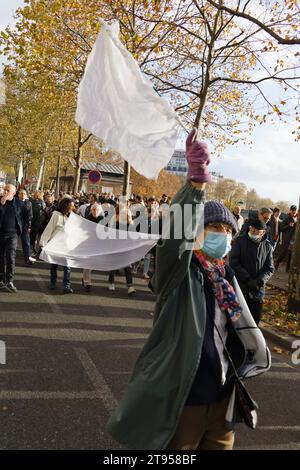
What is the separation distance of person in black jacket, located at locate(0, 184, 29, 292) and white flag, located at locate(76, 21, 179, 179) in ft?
20.6

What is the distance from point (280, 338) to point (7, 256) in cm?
533

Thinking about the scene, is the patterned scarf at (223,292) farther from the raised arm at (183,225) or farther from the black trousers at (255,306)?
the black trousers at (255,306)

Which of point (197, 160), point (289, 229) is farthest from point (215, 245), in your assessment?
point (289, 229)

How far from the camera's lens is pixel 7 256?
343 inches

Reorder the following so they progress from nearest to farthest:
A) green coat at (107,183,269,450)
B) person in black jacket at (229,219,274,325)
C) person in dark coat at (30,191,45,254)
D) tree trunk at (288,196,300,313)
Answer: green coat at (107,183,269,450) → person in black jacket at (229,219,274,325) → tree trunk at (288,196,300,313) → person in dark coat at (30,191,45,254)

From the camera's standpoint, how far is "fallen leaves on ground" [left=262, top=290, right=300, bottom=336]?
7.70 m

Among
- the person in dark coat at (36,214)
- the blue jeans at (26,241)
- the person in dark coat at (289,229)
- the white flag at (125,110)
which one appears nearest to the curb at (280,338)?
the white flag at (125,110)

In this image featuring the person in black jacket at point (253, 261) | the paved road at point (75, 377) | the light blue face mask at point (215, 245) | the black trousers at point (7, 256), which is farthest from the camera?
the black trousers at point (7, 256)

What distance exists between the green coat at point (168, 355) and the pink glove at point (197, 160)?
66mm

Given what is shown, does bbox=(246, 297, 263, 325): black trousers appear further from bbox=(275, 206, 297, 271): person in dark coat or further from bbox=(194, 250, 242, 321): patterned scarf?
bbox=(275, 206, 297, 271): person in dark coat

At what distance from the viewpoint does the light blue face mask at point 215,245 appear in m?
2.55

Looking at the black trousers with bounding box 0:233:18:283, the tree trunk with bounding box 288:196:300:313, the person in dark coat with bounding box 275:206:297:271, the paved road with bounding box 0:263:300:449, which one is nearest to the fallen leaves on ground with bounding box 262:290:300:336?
the tree trunk with bounding box 288:196:300:313

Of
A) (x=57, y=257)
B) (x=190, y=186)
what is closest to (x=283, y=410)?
(x=190, y=186)

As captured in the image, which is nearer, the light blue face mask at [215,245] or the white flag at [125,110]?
the light blue face mask at [215,245]
